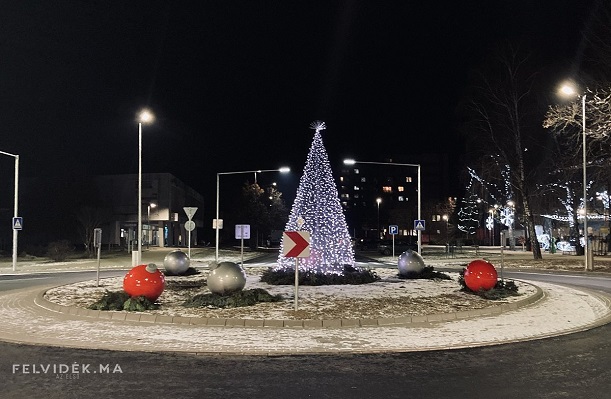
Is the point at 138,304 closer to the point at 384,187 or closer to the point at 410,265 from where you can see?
the point at 410,265

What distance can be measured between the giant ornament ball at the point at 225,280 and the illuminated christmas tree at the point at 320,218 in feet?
23.1

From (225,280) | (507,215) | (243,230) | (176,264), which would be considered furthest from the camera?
(507,215)

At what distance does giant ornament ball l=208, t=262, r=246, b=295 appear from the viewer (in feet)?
47.5

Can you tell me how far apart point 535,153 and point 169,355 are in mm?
42653

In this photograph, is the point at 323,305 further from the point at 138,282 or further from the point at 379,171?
the point at 379,171

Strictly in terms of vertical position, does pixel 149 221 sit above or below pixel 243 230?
above

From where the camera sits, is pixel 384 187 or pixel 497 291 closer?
pixel 497 291

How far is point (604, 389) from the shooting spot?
22.7 ft

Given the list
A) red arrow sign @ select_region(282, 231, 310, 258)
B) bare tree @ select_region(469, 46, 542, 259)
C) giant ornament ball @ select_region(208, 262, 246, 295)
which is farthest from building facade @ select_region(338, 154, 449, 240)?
red arrow sign @ select_region(282, 231, 310, 258)

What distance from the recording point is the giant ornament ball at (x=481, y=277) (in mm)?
16469

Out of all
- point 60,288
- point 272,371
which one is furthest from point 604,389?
point 60,288

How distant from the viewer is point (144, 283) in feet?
44.7

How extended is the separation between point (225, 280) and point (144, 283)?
6.95ft

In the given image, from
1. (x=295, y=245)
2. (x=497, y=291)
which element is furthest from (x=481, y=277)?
(x=295, y=245)
